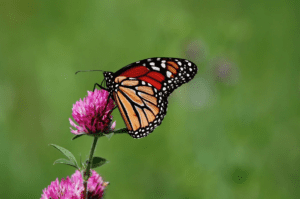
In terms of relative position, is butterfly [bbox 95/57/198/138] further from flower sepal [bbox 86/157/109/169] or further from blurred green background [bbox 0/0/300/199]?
blurred green background [bbox 0/0/300/199]

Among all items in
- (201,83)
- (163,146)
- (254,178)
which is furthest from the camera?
(201,83)

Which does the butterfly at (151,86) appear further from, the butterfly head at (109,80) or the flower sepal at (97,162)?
the flower sepal at (97,162)

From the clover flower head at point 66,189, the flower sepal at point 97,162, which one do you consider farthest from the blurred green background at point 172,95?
the flower sepal at point 97,162

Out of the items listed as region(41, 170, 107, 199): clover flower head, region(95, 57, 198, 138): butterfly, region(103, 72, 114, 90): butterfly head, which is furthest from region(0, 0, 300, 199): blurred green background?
region(41, 170, 107, 199): clover flower head

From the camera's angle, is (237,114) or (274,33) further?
(274,33)

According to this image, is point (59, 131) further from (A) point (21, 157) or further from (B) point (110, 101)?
(B) point (110, 101)

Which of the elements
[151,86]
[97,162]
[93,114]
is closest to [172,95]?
[151,86]

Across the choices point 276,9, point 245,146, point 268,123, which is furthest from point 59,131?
point 276,9
